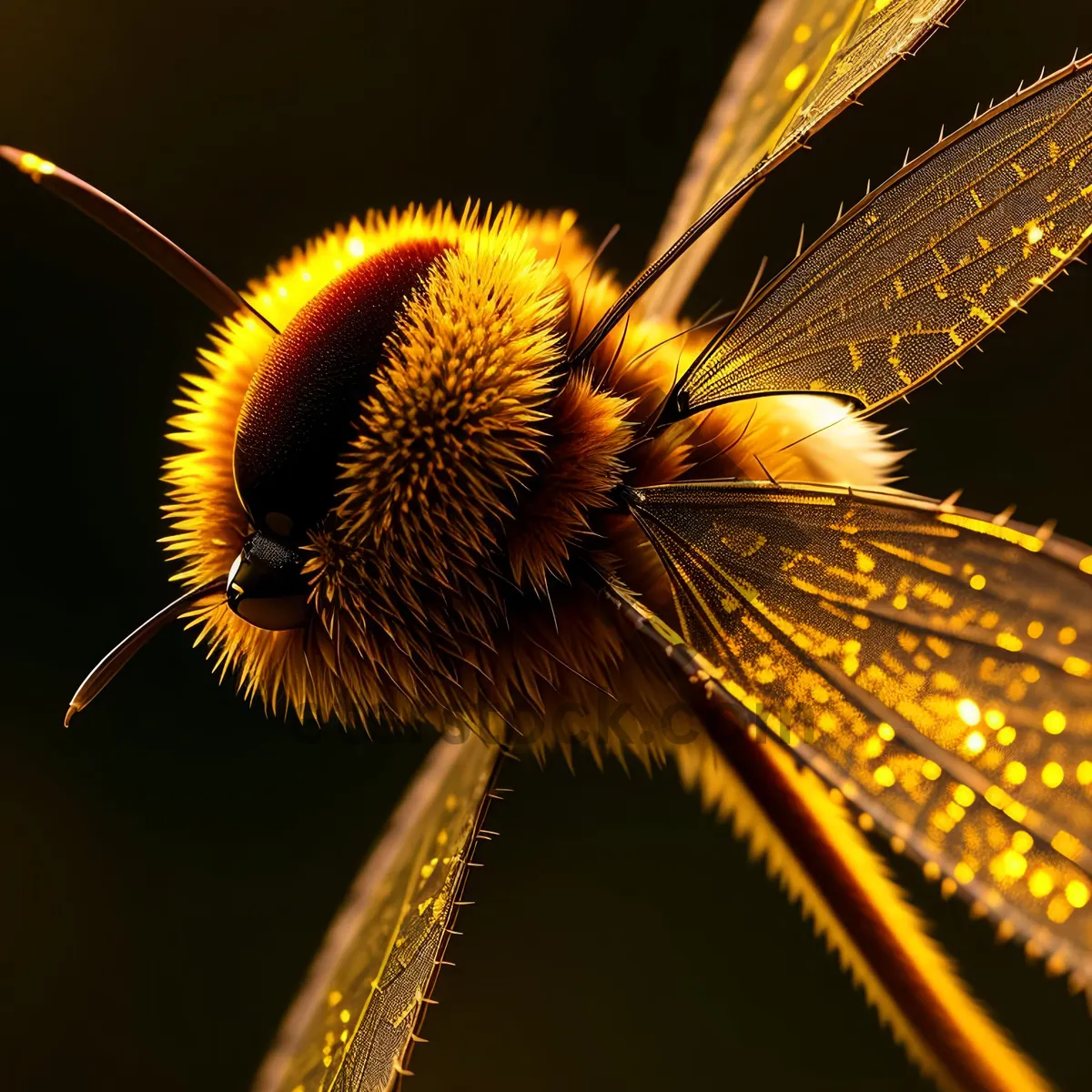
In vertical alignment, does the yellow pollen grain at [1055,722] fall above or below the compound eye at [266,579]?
above

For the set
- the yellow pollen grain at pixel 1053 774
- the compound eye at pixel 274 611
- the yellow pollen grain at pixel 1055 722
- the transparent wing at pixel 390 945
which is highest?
the yellow pollen grain at pixel 1055 722

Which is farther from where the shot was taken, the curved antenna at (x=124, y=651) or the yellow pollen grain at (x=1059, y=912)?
the curved antenna at (x=124, y=651)

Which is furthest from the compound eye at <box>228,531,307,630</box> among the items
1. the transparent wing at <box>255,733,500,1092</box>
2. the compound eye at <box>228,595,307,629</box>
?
the transparent wing at <box>255,733,500,1092</box>

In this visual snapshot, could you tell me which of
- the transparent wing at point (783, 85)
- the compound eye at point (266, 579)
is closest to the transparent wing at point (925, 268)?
the transparent wing at point (783, 85)

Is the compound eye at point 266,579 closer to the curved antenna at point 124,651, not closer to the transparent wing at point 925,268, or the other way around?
the curved antenna at point 124,651

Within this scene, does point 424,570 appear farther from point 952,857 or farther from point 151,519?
point 151,519

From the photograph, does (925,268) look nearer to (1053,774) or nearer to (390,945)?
(1053,774)

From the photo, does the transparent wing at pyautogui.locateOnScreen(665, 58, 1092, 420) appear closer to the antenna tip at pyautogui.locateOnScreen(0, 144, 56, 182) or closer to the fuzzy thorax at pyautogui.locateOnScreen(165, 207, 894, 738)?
the fuzzy thorax at pyautogui.locateOnScreen(165, 207, 894, 738)
